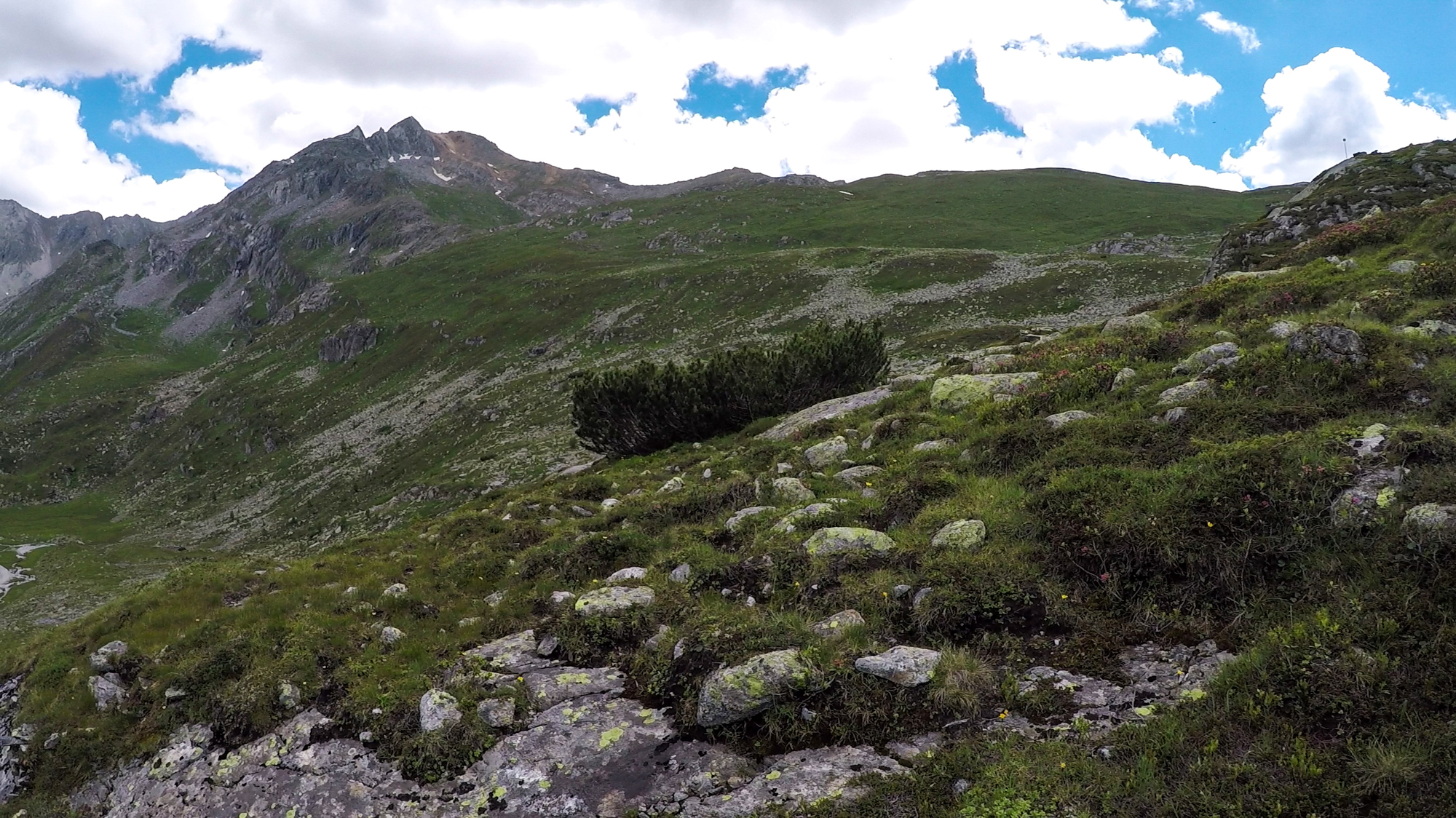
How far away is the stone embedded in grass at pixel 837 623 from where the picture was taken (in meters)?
8.77

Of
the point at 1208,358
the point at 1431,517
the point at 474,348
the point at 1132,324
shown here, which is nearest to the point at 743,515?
the point at 1431,517

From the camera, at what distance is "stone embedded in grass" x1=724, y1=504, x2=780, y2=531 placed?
13.5m

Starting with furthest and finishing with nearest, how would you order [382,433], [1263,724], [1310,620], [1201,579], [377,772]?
[382,433]
[377,772]
[1201,579]
[1310,620]
[1263,724]

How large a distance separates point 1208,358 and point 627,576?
40.7 ft

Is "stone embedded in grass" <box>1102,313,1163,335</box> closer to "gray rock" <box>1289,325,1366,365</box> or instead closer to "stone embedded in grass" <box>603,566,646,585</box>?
"gray rock" <box>1289,325,1366,365</box>

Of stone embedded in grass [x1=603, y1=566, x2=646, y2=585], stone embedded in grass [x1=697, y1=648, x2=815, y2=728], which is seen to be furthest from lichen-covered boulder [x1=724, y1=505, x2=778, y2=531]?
stone embedded in grass [x1=697, y1=648, x2=815, y2=728]

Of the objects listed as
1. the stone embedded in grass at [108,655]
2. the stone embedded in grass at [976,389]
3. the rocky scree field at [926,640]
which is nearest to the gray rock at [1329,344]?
the rocky scree field at [926,640]

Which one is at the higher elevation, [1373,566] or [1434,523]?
[1434,523]

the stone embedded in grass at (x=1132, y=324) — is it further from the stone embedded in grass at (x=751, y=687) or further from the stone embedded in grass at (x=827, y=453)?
the stone embedded in grass at (x=751, y=687)

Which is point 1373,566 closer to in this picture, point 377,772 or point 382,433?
point 377,772

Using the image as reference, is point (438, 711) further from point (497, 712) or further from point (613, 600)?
point (613, 600)

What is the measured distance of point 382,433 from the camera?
7688 cm

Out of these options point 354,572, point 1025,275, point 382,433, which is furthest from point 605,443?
point 1025,275

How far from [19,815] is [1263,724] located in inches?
626
